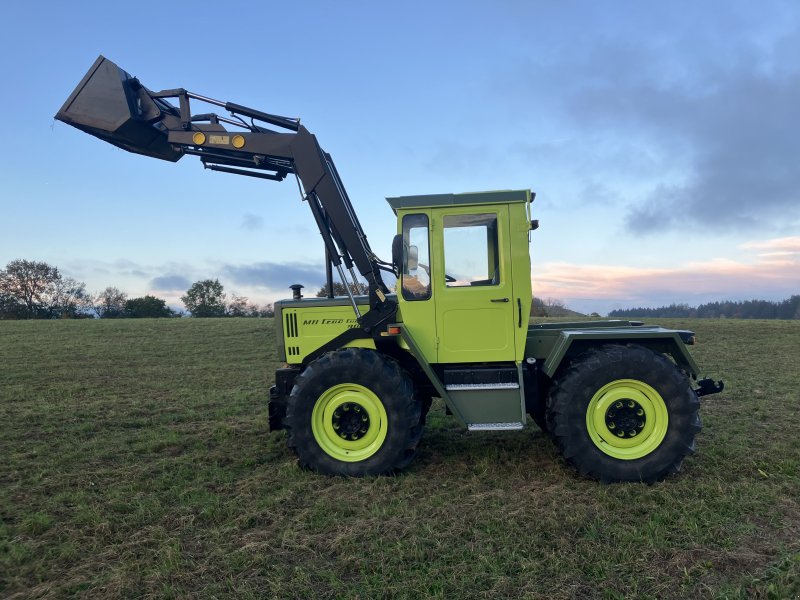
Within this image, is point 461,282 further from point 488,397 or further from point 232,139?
point 232,139

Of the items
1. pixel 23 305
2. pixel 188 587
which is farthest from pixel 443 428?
pixel 23 305

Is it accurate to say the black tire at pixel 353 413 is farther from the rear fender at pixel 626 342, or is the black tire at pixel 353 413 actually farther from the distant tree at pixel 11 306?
the distant tree at pixel 11 306

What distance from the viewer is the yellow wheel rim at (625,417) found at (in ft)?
17.7

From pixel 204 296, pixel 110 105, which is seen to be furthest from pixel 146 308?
A: pixel 110 105

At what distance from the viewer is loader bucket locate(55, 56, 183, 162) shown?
5.97 meters

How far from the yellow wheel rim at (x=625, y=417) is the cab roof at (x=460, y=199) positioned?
2149 millimetres

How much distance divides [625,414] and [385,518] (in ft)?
8.67

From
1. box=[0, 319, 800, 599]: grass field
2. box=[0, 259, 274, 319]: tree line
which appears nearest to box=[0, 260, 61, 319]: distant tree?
box=[0, 259, 274, 319]: tree line

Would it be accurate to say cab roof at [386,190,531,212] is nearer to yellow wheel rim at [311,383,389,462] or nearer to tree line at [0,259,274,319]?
yellow wheel rim at [311,383,389,462]

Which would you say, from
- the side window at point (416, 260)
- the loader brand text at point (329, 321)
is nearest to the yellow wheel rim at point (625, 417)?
the side window at point (416, 260)

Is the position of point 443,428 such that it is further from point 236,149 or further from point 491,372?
point 236,149

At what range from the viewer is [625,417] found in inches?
213

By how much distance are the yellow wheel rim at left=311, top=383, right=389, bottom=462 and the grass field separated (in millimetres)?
353

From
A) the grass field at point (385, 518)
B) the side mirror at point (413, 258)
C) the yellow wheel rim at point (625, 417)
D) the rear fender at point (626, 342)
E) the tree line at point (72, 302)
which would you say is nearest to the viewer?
the grass field at point (385, 518)
